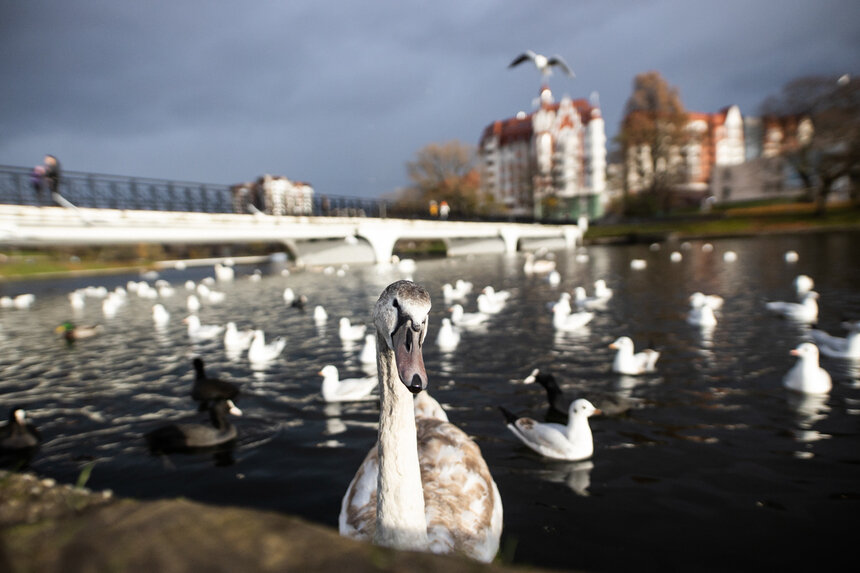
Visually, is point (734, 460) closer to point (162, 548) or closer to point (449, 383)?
point (449, 383)

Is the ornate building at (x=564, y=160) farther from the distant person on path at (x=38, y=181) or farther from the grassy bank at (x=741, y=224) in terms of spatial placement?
the distant person on path at (x=38, y=181)

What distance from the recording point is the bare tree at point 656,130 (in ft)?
204

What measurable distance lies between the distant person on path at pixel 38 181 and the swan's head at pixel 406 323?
2595cm

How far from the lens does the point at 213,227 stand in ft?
98.5

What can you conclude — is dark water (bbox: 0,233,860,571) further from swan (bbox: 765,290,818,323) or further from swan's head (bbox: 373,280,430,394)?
swan's head (bbox: 373,280,430,394)

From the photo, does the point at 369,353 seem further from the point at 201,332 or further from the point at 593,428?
the point at 201,332


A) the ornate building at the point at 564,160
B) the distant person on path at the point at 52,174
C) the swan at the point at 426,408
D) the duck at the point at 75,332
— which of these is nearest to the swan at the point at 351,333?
the swan at the point at 426,408

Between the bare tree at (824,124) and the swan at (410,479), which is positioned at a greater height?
the bare tree at (824,124)

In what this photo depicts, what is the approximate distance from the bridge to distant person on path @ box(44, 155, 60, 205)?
436 millimetres

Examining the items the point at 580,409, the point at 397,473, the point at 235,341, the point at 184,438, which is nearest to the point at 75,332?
the point at 235,341

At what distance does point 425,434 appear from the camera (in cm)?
433

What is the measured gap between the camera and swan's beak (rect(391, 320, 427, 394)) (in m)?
2.56

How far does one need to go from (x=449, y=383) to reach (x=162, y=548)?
7.60 m

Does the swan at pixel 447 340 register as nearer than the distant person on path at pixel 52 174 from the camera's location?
Yes
